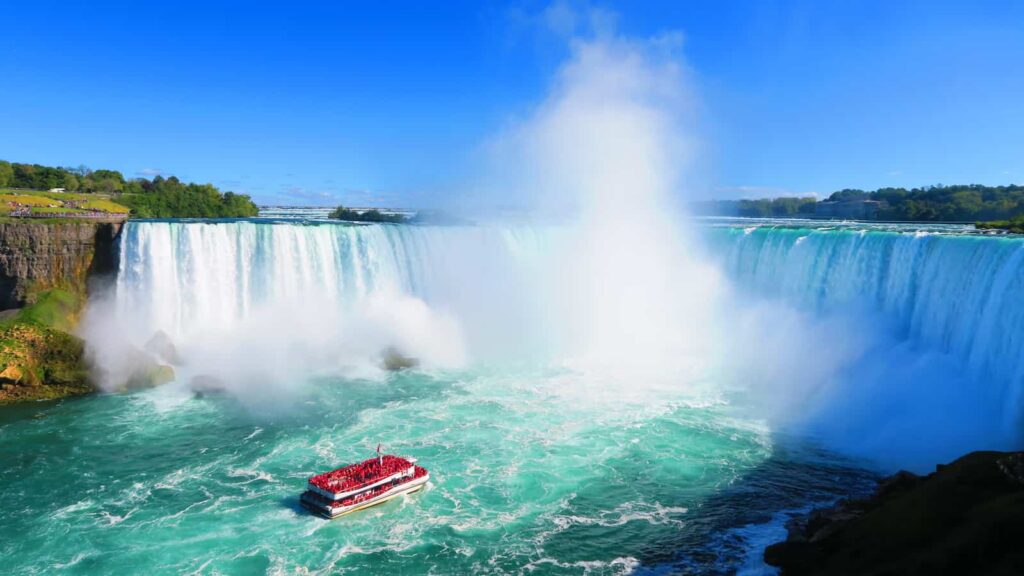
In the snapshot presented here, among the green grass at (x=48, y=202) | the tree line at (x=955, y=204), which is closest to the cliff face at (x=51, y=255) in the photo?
the green grass at (x=48, y=202)

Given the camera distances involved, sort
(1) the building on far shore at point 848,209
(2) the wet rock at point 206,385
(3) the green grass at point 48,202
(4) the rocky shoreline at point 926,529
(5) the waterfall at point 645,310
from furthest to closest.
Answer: (1) the building on far shore at point 848,209
(3) the green grass at point 48,202
(2) the wet rock at point 206,385
(5) the waterfall at point 645,310
(4) the rocky shoreline at point 926,529

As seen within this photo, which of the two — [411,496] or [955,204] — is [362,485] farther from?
[955,204]

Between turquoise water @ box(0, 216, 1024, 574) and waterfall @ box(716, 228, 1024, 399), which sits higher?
waterfall @ box(716, 228, 1024, 399)

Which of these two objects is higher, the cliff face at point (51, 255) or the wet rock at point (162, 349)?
the cliff face at point (51, 255)

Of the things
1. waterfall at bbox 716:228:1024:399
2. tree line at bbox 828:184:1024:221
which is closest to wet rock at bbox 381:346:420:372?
waterfall at bbox 716:228:1024:399

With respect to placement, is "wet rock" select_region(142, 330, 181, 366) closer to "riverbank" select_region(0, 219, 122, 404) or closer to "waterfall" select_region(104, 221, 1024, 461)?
"waterfall" select_region(104, 221, 1024, 461)

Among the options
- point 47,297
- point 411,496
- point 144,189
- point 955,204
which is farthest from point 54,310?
point 955,204

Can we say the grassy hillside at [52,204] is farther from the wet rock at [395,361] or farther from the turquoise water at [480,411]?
the wet rock at [395,361]
